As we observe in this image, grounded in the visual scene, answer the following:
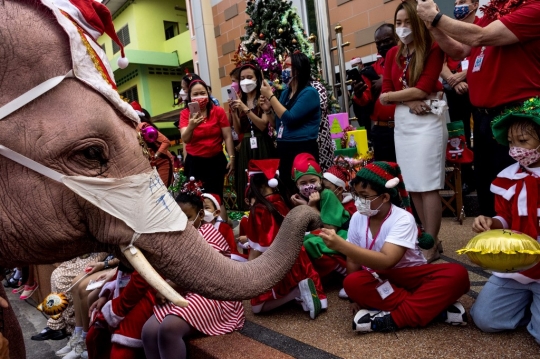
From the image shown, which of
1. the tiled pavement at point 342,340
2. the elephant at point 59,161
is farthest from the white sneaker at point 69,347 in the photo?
the elephant at point 59,161

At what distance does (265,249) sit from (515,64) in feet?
6.16

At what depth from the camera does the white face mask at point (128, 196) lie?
1309mm

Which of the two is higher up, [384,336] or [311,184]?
[311,184]

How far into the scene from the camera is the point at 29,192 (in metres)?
1.31

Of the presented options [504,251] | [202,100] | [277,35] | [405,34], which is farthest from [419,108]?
[277,35]

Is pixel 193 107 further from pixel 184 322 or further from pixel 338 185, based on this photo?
pixel 184 322

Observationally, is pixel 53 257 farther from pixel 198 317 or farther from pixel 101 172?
pixel 198 317

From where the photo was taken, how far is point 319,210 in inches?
139

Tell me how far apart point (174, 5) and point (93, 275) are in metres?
19.6

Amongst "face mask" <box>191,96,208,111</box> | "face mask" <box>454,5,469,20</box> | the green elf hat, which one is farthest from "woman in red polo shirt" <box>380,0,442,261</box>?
"face mask" <box>191,96,208,111</box>

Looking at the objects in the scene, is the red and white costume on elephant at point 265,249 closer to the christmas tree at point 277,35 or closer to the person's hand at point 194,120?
the person's hand at point 194,120

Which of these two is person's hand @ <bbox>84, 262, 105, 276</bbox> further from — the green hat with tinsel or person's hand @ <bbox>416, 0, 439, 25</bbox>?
person's hand @ <bbox>416, 0, 439, 25</bbox>

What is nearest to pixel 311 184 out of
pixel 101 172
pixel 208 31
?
pixel 101 172

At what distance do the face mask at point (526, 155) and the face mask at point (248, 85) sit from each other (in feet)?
9.27
